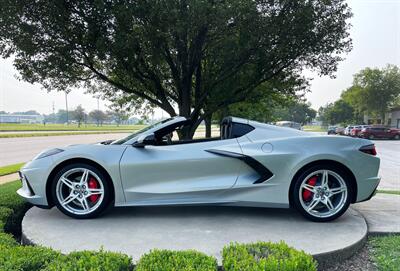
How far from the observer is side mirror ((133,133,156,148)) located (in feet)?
12.1

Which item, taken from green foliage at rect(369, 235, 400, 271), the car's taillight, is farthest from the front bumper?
the car's taillight

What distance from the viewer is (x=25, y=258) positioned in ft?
7.46

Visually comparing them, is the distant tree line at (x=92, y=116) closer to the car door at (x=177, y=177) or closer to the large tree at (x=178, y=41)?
the large tree at (x=178, y=41)

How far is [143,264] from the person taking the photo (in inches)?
85.4

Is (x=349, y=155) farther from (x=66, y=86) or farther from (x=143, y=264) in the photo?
(x=66, y=86)

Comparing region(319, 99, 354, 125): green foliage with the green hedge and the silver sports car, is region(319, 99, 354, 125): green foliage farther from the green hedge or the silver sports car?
the green hedge

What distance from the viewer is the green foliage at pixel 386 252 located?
9.18ft

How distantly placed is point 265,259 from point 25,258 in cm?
174

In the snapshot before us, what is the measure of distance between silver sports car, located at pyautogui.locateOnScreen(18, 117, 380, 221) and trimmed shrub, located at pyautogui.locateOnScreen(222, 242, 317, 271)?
4.12ft

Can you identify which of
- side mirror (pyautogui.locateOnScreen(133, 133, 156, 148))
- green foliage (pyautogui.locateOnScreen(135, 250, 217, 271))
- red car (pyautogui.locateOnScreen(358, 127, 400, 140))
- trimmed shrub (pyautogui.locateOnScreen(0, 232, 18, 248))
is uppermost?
side mirror (pyautogui.locateOnScreen(133, 133, 156, 148))

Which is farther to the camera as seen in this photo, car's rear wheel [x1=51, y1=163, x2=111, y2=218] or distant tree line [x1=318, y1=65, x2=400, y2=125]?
distant tree line [x1=318, y1=65, x2=400, y2=125]

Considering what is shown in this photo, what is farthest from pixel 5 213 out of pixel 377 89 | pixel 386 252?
pixel 377 89

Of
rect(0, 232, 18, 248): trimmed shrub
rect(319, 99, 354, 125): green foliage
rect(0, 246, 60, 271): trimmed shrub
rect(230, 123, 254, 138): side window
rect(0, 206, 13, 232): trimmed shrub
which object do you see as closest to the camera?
rect(0, 246, 60, 271): trimmed shrub

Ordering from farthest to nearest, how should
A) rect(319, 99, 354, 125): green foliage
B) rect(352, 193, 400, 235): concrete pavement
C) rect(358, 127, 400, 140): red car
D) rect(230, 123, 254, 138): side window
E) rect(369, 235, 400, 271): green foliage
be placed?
rect(319, 99, 354, 125): green foliage, rect(358, 127, 400, 140): red car, rect(230, 123, 254, 138): side window, rect(352, 193, 400, 235): concrete pavement, rect(369, 235, 400, 271): green foliage
